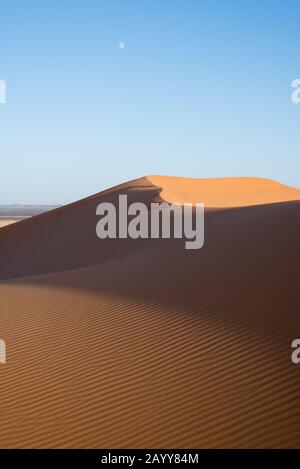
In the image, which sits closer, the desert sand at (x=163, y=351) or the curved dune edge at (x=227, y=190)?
the desert sand at (x=163, y=351)

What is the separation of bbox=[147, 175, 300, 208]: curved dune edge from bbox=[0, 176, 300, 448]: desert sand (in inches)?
654

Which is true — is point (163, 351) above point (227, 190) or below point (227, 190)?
below

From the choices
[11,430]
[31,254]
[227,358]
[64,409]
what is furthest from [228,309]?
[31,254]

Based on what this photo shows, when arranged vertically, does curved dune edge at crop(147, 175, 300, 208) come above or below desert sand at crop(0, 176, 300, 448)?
above

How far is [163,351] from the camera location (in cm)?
593

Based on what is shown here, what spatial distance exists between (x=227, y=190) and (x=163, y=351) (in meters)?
34.4

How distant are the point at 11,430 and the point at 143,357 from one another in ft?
5.89

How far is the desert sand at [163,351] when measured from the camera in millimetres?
4457

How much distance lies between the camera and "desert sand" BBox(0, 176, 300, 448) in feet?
14.6

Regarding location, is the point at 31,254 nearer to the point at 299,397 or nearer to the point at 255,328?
the point at 255,328

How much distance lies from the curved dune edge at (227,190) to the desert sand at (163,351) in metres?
16.6

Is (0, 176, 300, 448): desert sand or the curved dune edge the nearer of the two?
(0, 176, 300, 448): desert sand

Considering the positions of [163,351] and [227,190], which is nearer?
[163,351]

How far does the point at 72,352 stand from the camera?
21.2 feet
